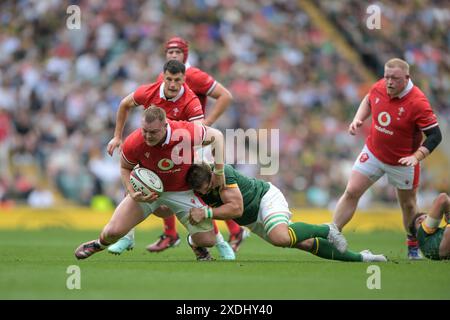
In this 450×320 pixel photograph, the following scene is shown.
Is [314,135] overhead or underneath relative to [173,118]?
overhead

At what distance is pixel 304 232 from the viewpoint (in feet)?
30.9

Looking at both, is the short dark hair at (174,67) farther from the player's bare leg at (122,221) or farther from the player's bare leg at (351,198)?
the player's bare leg at (351,198)

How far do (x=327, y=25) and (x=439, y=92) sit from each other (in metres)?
3.80

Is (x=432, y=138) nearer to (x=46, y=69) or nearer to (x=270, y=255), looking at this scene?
(x=270, y=255)

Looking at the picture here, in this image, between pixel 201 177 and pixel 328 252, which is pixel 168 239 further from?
pixel 328 252

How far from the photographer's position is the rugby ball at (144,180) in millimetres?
9312

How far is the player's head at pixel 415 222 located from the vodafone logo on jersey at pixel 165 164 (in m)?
3.18

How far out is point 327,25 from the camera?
2455 centimetres

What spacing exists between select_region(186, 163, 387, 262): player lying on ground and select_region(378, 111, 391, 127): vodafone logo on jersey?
201cm

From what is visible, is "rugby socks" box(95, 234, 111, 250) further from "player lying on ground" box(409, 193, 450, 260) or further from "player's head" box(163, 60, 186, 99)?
"player lying on ground" box(409, 193, 450, 260)

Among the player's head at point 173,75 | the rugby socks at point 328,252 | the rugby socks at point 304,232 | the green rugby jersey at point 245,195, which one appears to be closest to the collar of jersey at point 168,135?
the green rugby jersey at point 245,195

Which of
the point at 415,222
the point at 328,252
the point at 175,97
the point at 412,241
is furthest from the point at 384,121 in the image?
the point at 175,97

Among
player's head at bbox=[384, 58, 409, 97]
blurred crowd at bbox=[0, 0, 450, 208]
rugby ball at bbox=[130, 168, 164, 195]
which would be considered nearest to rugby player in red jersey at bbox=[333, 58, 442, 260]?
player's head at bbox=[384, 58, 409, 97]
